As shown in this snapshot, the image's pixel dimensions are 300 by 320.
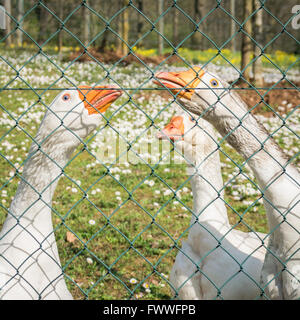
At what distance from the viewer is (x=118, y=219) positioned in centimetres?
500

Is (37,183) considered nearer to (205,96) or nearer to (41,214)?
(41,214)

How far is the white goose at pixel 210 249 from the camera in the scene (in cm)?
295

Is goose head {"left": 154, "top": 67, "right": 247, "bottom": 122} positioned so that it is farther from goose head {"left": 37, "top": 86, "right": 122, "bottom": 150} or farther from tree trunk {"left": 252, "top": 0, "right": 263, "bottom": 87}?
tree trunk {"left": 252, "top": 0, "right": 263, "bottom": 87}

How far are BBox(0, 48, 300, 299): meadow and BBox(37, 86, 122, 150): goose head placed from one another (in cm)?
12

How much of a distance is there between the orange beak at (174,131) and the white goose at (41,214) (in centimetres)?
106

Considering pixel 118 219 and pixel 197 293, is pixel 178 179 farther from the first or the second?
pixel 197 293

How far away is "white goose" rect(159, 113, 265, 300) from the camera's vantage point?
2945mm

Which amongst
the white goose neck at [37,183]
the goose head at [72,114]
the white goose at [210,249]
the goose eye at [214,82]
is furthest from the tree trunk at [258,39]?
the white goose neck at [37,183]

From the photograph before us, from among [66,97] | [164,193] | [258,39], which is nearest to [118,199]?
[164,193]

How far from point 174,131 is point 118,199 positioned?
2003 millimetres

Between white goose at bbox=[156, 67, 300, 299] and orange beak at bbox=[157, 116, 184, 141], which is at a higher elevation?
orange beak at bbox=[157, 116, 184, 141]

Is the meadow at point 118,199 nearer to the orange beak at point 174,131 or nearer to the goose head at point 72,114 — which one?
the goose head at point 72,114

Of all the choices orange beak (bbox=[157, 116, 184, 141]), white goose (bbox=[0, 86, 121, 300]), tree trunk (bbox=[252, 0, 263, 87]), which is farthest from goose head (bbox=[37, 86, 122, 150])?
tree trunk (bbox=[252, 0, 263, 87])
